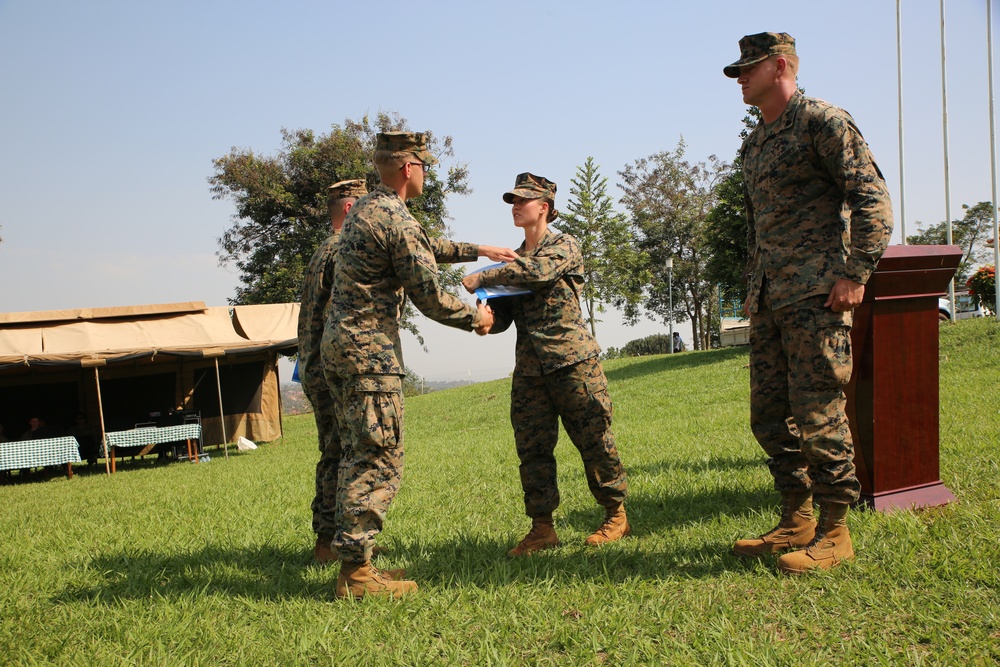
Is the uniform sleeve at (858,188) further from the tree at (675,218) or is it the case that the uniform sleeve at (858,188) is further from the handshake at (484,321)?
the tree at (675,218)

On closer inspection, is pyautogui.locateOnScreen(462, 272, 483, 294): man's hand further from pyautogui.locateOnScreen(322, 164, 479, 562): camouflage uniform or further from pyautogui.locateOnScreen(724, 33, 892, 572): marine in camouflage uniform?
pyautogui.locateOnScreen(724, 33, 892, 572): marine in camouflage uniform

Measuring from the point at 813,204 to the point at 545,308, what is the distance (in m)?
1.57

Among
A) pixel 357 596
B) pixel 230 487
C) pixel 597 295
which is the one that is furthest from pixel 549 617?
pixel 597 295

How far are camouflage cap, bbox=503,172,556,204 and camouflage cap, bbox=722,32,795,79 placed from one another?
4.26 ft

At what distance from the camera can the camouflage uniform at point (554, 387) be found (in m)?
4.37

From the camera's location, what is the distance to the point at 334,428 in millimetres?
4531

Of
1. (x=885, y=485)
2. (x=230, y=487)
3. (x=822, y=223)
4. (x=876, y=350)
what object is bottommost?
(x=230, y=487)

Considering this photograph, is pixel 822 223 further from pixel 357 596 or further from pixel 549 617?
pixel 357 596

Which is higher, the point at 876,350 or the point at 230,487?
the point at 876,350

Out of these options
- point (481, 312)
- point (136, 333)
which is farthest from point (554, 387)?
point (136, 333)

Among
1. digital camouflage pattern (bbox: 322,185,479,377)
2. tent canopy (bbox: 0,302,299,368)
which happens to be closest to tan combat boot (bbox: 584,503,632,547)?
digital camouflage pattern (bbox: 322,185,479,377)

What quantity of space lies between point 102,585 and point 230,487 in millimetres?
4335

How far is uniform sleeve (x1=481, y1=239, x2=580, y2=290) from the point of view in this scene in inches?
168

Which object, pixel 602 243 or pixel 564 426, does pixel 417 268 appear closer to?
pixel 564 426
